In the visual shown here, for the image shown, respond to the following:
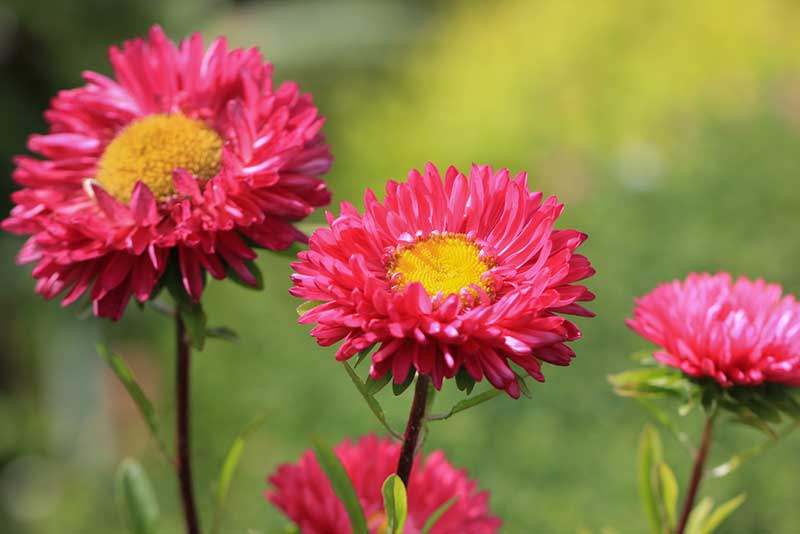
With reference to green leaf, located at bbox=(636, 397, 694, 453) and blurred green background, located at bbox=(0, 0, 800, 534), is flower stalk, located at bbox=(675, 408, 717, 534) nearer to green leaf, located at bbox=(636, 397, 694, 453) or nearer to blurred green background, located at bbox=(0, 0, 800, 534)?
green leaf, located at bbox=(636, 397, 694, 453)

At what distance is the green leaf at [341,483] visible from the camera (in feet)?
1.71

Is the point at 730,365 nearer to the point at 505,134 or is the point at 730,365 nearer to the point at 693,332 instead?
the point at 693,332

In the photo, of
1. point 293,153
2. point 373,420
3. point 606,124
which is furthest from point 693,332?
point 606,124

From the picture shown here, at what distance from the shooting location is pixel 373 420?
2.13 meters

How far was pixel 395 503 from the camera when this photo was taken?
48cm

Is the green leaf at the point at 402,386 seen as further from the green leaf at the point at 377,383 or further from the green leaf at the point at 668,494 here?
the green leaf at the point at 668,494

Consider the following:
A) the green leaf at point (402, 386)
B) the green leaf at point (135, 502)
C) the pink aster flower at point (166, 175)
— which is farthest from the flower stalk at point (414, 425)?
the green leaf at point (135, 502)

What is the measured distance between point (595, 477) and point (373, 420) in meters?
0.48

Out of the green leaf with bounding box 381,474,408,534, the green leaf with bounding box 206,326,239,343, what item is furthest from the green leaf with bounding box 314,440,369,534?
the green leaf with bounding box 206,326,239,343

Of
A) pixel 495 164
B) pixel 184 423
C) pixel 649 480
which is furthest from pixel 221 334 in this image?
pixel 495 164

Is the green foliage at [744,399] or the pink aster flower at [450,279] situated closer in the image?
the pink aster flower at [450,279]

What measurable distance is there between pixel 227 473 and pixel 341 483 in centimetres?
15

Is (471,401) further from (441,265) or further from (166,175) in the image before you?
(166,175)

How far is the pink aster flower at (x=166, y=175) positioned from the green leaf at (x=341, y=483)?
13cm
